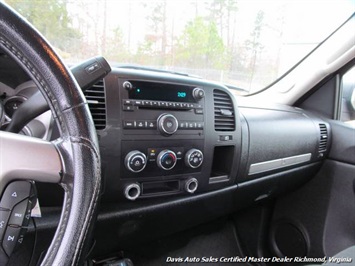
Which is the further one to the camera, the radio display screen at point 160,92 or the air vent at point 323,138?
the air vent at point 323,138

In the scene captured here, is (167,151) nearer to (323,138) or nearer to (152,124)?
(152,124)

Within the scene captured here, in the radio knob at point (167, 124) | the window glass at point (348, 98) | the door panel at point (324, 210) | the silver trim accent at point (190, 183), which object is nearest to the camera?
the radio knob at point (167, 124)

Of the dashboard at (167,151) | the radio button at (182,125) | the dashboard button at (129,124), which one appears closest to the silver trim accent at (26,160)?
the dashboard at (167,151)

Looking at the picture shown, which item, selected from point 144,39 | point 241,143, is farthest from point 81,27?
point 241,143

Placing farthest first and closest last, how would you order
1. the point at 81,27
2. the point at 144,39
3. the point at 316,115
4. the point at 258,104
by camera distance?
1. the point at 316,115
2. the point at 258,104
3. the point at 144,39
4. the point at 81,27

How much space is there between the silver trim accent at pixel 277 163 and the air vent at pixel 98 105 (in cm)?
72

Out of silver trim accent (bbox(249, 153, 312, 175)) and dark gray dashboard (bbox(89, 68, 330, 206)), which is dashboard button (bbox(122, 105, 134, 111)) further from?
silver trim accent (bbox(249, 153, 312, 175))

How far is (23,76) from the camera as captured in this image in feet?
2.77

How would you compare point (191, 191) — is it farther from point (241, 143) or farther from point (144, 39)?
point (144, 39)

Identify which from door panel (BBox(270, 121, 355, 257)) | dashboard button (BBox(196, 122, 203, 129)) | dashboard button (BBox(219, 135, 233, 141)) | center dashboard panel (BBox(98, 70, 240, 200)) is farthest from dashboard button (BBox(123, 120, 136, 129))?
door panel (BBox(270, 121, 355, 257))

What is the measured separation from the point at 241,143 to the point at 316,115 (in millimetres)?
825

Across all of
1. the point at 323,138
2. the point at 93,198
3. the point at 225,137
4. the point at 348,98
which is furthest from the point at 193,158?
the point at 348,98

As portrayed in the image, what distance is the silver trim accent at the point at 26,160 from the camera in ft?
1.57

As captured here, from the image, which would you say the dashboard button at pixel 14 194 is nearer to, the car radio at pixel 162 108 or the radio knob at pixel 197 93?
the car radio at pixel 162 108
